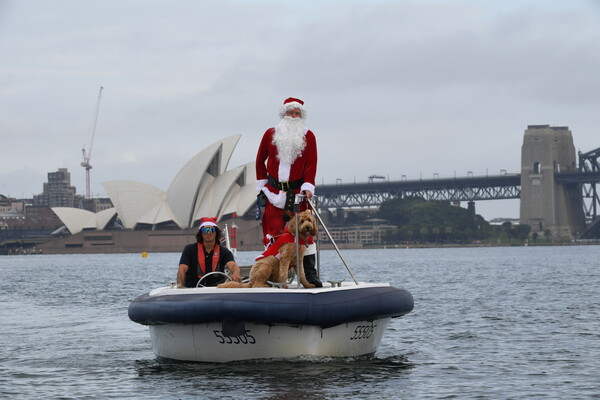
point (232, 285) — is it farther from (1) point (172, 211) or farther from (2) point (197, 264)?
(1) point (172, 211)

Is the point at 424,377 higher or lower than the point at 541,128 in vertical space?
lower

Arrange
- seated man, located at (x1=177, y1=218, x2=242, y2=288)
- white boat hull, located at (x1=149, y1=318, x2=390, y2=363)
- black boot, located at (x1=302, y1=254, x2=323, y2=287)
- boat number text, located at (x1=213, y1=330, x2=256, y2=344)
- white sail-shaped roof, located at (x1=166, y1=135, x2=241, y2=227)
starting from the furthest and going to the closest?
1. white sail-shaped roof, located at (x1=166, y1=135, x2=241, y2=227)
2. seated man, located at (x1=177, y1=218, x2=242, y2=288)
3. black boot, located at (x1=302, y1=254, x2=323, y2=287)
4. boat number text, located at (x1=213, y1=330, x2=256, y2=344)
5. white boat hull, located at (x1=149, y1=318, x2=390, y2=363)

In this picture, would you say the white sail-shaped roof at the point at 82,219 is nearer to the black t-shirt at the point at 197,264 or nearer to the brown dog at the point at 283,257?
the black t-shirt at the point at 197,264

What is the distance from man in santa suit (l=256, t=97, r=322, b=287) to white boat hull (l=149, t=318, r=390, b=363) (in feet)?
3.04

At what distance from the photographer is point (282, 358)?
39.6 feet

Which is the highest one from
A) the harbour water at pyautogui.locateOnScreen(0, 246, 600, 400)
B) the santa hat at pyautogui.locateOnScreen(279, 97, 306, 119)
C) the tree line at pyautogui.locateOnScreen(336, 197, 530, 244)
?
the tree line at pyautogui.locateOnScreen(336, 197, 530, 244)

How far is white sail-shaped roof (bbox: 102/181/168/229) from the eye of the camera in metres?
130

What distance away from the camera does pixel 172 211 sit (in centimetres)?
13325

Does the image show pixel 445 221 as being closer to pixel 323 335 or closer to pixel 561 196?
pixel 561 196

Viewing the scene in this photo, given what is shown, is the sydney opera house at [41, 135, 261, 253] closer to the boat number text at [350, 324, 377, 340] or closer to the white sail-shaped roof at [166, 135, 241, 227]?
the white sail-shaped roof at [166, 135, 241, 227]

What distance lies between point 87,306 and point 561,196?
477 ft

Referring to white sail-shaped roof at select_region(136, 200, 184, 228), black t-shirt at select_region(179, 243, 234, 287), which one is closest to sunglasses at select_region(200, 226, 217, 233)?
black t-shirt at select_region(179, 243, 234, 287)

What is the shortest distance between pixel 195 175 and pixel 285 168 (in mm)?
103240

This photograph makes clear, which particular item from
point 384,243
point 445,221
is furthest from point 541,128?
point 384,243
